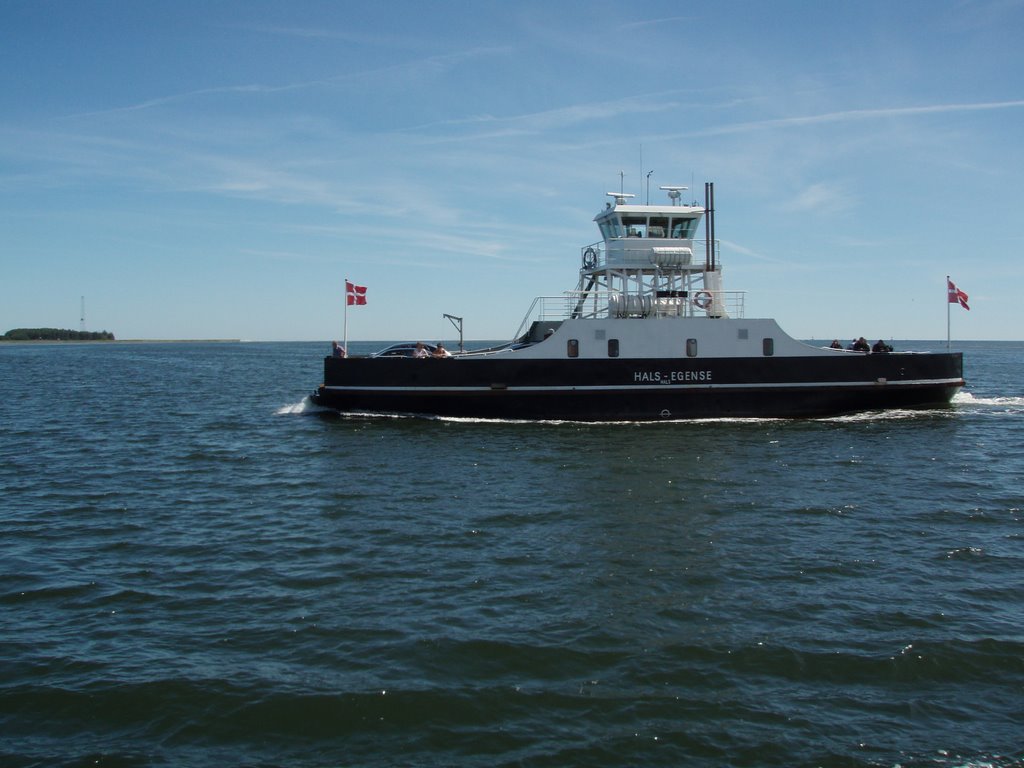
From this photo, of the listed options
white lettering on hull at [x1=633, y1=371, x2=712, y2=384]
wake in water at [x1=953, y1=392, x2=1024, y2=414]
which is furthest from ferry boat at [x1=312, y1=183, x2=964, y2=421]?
wake in water at [x1=953, y1=392, x2=1024, y2=414]

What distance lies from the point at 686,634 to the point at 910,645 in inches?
87.5

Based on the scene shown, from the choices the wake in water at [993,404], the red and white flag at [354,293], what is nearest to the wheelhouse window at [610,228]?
the red and white flag at [354,293]

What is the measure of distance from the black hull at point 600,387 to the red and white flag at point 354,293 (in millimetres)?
2243

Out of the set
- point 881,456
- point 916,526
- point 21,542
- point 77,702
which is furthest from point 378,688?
point 881,456

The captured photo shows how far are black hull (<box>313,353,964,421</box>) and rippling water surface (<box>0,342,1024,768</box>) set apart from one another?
20.0ft

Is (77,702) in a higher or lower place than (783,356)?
lower

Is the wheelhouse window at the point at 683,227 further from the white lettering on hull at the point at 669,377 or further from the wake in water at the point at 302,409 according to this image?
the wake in water at the point at 302,409

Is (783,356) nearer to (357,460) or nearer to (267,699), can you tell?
(357,460)

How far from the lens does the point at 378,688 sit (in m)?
7.18

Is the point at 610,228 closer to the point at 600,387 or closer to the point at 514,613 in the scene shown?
the point at 600,387

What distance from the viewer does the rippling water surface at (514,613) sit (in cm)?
652

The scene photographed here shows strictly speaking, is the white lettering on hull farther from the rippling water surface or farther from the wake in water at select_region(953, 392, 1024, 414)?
the wake in water at select_region(953, 392, 1024, 414)

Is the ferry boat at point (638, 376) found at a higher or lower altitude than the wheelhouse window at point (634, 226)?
lower

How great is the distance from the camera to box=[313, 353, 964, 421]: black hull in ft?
79.3
